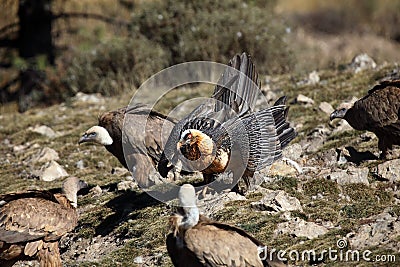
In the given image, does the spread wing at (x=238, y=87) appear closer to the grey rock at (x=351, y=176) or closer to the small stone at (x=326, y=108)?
the grey rock at (x=351, y=176)

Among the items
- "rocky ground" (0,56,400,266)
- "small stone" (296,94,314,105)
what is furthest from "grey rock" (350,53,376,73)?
"small stone" (296,94,314,105)

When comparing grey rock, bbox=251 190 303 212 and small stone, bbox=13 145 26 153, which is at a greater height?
grey rock, bbox=251 190 303 212

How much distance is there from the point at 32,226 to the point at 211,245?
90.4 inches

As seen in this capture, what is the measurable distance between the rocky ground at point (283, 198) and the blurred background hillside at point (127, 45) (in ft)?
13.6

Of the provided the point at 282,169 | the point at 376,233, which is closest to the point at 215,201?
the point at 282,169

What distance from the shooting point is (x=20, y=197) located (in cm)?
770

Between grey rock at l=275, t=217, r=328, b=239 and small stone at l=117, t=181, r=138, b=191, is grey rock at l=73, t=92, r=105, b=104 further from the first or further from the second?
grey rock at l=275, t=217, r=328, b=239

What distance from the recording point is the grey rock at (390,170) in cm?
866

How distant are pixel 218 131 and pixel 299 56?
1069 centimetres

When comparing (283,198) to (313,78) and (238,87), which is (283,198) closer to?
(238,87)

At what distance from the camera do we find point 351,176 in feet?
28.6

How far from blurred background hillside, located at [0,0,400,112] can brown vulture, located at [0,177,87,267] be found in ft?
30.0

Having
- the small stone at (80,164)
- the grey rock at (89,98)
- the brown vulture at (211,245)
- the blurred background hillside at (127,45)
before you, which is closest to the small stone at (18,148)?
the small stone at (80,164)

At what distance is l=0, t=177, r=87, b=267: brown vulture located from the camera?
7.38m
